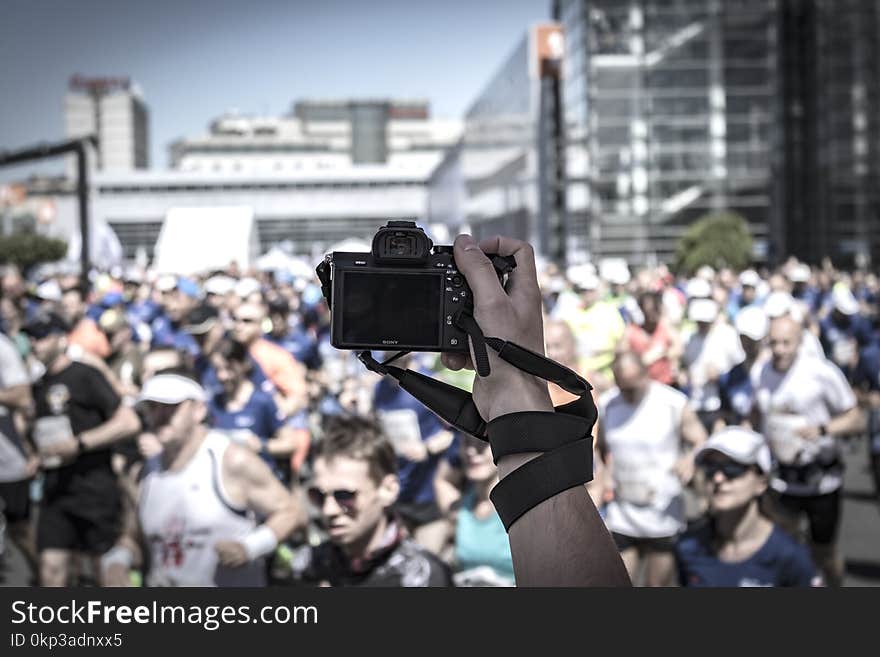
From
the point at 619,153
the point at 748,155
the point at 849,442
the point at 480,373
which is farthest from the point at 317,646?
the point at 748,155

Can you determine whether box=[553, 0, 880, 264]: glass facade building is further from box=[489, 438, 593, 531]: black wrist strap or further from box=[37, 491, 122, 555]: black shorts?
box=[489, 438, 593, 531]: black wrist strap

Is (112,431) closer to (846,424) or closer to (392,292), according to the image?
(846,424)

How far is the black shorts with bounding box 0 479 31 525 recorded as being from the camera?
286 inches

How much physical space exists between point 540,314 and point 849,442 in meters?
12.4

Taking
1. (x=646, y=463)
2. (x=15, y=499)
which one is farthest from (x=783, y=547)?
(x=15, y=499)

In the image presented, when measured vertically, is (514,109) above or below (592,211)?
above

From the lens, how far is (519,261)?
161cm

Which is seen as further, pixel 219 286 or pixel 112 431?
pixel 219 286

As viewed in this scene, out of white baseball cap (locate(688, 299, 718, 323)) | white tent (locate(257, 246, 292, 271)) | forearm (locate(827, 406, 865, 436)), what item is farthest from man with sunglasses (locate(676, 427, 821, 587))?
white tent (locate(257, 246, 292, 271))

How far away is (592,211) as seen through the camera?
54750 mm

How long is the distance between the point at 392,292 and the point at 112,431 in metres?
5.63

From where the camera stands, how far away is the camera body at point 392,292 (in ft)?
5.46

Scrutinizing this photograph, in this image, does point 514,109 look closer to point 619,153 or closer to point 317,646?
point 619,153

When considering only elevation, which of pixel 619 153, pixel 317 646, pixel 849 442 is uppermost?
pixel 619 153
